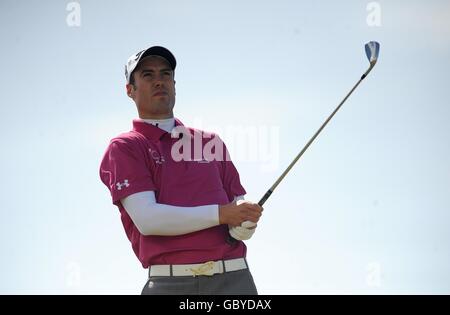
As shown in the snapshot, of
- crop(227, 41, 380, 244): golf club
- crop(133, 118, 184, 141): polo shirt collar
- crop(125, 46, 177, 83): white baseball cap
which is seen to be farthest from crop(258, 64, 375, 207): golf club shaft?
crop(125, 46, 177, 83): white baseball cap

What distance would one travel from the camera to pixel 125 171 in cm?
611

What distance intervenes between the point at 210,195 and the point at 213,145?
537 mm

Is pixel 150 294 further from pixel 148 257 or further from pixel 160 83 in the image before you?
pixel 160 83

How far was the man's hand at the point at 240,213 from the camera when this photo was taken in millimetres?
5996

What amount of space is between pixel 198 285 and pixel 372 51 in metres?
2.34

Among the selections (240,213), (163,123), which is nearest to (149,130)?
(163,123)

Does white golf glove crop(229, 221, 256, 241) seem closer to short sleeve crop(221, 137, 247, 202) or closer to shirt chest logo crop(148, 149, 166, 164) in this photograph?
short sleeve crop(221, 137, 247, 202)

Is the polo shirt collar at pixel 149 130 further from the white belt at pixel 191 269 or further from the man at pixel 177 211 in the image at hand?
the white belt at pixel 191 269

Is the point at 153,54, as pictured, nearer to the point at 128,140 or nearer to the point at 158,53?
the point at 158,53

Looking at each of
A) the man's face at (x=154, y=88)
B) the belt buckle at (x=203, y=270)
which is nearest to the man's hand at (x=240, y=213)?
the belt buckle at (x=203, y=270)

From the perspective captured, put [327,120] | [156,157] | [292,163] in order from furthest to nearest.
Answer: [327,120] → [156,157] → [292,163]

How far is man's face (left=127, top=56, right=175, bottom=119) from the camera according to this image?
6637mm

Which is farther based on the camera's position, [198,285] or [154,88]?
[154,88]
